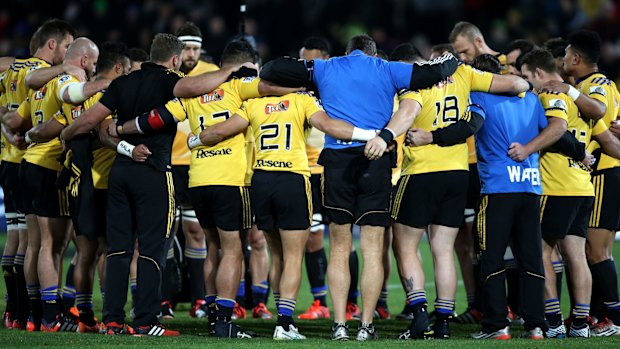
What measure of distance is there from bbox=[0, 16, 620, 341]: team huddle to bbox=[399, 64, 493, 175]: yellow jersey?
0.01 meters

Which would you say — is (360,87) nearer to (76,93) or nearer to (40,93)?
(76,93)

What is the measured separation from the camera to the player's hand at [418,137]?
9438 mm

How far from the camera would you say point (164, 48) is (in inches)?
386

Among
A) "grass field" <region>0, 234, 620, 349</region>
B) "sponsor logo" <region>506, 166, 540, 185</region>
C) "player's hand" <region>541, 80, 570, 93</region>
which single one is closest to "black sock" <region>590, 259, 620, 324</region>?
"grass field" <region>0, 234, 620, 349</region>

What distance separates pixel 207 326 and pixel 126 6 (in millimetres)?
14218

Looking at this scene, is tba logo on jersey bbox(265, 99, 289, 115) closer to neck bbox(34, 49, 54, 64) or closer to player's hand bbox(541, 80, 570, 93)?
player's hand bbox(541, 80, 570, 93)

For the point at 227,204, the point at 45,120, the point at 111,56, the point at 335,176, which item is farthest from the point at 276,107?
the point at 45,120

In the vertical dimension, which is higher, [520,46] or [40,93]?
[520,46]

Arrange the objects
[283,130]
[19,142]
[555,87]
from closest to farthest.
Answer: [283,130]
[555,87]
[19,142]

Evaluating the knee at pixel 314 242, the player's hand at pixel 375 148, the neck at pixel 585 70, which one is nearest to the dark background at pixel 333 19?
the knee at pixel 314 242

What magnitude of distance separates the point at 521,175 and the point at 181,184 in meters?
3.98

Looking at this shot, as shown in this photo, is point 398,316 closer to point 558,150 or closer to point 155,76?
point 558,150

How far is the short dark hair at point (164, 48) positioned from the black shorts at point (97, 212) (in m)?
1.27

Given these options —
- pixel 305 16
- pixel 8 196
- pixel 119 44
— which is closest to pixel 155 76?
pixel 119 44
